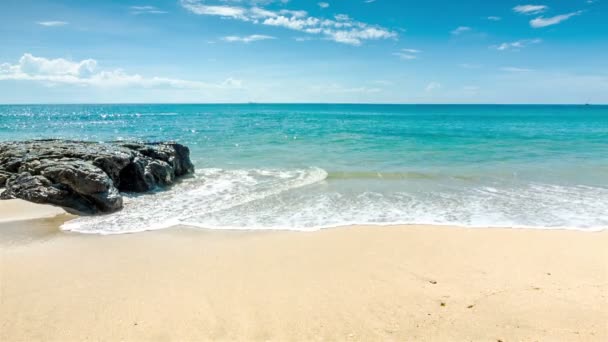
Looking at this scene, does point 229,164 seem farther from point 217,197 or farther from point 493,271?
point 493,271

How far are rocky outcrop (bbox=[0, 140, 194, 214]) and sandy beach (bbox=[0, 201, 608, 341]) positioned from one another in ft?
5.93

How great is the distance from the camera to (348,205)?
1027 centimetres

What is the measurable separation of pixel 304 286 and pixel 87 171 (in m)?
7.45

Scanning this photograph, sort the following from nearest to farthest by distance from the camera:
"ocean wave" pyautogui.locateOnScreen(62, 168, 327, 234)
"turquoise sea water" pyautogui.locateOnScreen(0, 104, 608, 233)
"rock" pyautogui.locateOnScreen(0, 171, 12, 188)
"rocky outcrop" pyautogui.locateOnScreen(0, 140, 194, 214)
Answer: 1. "ocean wave" pyautogui.locateOnScreen(62, 168, 327, 234)
2. "turquoise sea water" pyautogui.locateOnScreen(0, 104, 608, 233)
3. "rocky outcrop" pyautogui.locateOnScreen(0, 140, 194, 214)
4. "rock" pyautogui.locateOnScreen(0, 171, 12, 188)

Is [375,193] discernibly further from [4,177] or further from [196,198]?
[4,177]

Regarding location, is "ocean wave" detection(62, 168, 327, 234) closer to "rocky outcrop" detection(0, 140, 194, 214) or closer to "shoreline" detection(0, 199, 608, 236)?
"shoreline" detection(0, 199, 608, 236)

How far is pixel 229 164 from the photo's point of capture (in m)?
17.7

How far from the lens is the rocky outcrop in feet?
30.8

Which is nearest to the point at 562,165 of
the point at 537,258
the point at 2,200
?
the point at 537,258

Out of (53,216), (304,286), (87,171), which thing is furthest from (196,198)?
(304,286)

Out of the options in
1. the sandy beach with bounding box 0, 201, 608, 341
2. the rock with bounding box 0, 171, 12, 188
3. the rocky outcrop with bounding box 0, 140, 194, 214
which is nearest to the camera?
the sandy beach with bounding box 0, 201, 608, 341

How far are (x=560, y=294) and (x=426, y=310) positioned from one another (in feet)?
6.81

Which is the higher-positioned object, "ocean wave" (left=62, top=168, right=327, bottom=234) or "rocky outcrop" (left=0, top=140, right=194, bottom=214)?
"rocky outcrop" (left=0, top=140, right=194, bottom=214)

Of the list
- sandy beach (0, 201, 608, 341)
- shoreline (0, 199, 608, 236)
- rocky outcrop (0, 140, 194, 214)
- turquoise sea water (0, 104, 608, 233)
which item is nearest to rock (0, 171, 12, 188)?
rocky outcrop (0, 140, 194, 214)
